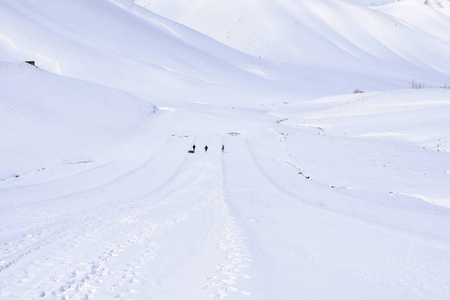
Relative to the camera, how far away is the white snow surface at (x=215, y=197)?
6098 mm

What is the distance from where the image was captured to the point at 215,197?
1259cm

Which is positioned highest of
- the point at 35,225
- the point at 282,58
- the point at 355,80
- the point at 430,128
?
the point at 282,58

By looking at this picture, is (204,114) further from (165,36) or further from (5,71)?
(165,36)

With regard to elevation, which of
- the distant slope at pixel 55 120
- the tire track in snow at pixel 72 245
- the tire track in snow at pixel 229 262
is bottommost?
the tire track in snow at pixel 72 245

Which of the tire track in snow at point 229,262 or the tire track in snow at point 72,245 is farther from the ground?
the tire track in snow at point 229,262

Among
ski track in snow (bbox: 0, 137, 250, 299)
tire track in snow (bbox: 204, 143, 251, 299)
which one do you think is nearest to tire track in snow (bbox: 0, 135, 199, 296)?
ski track in snow (bbox: 0, 137, 250, 299)

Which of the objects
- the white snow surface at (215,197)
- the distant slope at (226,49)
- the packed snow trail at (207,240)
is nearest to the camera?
the packed snow trail at (207,240)

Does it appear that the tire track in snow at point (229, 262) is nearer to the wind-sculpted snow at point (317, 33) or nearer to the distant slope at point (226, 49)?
the distant slope at point (226, 49)

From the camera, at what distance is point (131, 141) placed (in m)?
27.2

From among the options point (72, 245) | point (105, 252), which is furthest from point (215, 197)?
point (105, 252)

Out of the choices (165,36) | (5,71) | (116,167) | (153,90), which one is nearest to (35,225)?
(116,167)

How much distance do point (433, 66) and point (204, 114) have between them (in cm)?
12773

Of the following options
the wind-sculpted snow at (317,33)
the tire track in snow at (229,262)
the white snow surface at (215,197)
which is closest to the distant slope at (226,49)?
the wind-sculpted snow at (317,33)

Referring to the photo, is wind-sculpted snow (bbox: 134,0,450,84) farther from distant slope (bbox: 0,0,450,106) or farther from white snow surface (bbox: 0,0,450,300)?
white snow surface (bbox: 0,0,450,300)
